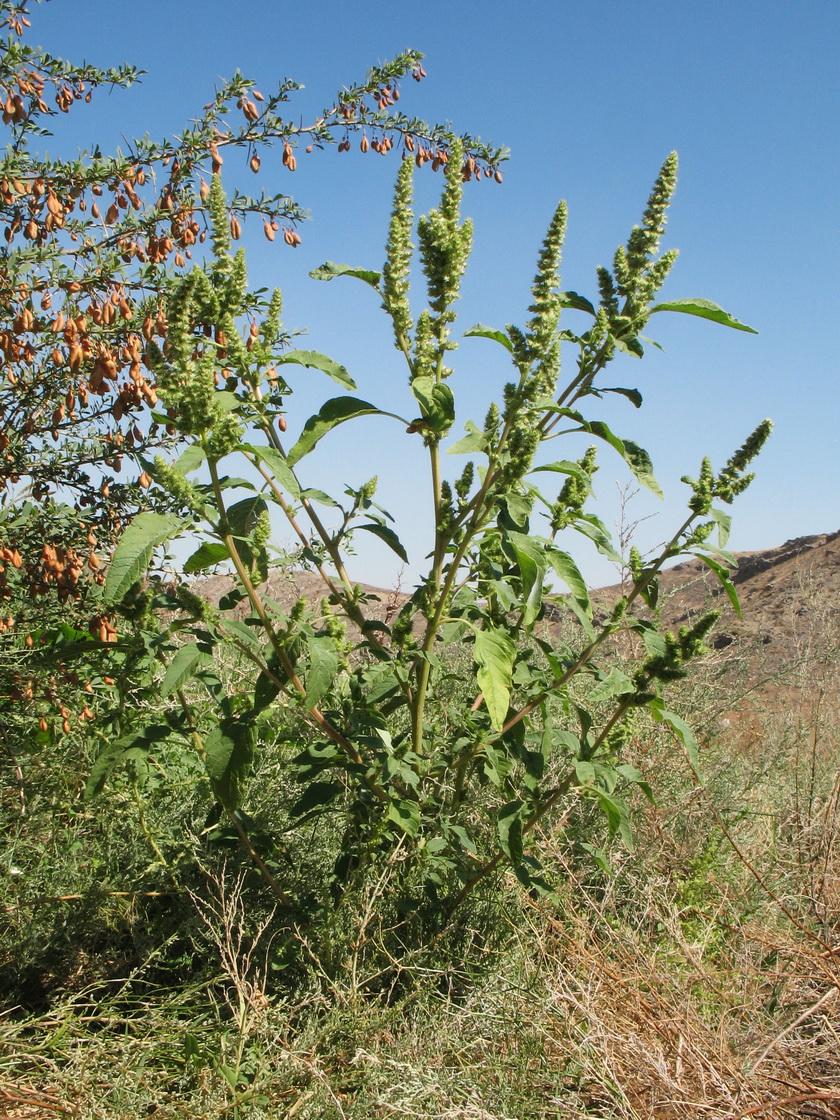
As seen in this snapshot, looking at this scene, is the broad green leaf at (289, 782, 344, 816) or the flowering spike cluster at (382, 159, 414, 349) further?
the broad green leaf at (289, 782, 344, 816)

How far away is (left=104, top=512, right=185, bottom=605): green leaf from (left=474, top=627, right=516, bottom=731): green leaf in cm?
76

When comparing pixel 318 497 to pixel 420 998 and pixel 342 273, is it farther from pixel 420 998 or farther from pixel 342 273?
pixel 420 998

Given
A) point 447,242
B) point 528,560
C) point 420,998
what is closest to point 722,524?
point 528,560

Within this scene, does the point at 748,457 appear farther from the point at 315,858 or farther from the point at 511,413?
the point at 315,858

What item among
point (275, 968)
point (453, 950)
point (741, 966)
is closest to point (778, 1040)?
point (741, 966)

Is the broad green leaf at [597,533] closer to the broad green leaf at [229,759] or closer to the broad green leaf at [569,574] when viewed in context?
the broad green leaf at [569,574]

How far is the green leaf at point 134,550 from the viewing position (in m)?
1.65

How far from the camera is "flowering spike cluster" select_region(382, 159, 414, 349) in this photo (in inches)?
80.4

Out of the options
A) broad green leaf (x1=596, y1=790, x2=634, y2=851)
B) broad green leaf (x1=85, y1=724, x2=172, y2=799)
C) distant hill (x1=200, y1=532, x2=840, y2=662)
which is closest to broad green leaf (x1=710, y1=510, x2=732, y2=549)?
broad green leaf (x1=596, y1=790, x2=634, y2=851)

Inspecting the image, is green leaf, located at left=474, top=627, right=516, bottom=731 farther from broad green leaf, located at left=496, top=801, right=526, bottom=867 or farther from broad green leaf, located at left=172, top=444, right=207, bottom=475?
broad green leaf, located at left=172, top=444, right=207, bottom=475

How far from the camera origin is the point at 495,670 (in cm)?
195

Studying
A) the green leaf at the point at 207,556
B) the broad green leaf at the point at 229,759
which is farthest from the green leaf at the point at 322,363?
the broad green leaf at the point at 229,759

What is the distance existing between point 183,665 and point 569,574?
0.94 meters

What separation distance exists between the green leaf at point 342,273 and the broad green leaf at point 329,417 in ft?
0.96
